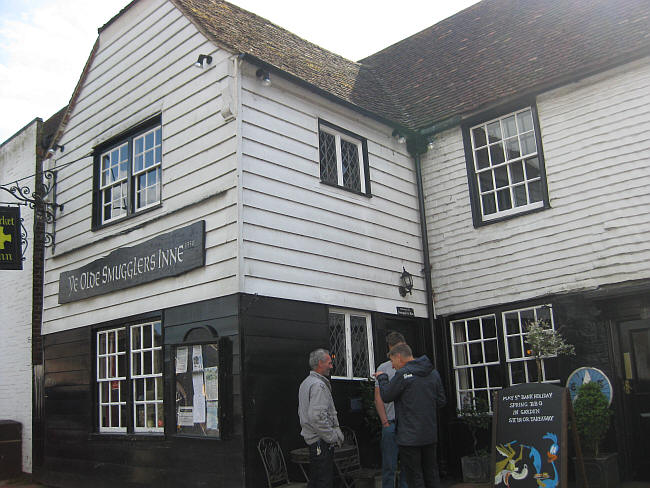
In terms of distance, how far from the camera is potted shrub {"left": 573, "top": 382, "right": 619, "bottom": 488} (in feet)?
26.5

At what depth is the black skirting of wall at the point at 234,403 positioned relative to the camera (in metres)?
8.01

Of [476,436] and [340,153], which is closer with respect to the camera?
[476,436]

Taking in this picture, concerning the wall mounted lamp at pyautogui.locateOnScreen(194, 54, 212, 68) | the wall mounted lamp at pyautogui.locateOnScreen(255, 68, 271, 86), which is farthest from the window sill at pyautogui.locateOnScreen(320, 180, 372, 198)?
the wall mounted lamp at pyautogui.locateOnScreen(194, 54, 212, 68)

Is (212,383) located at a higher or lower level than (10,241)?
lower

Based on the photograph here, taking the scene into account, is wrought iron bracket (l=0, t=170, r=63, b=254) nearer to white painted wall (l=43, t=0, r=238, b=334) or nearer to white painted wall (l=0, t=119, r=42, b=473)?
white painted wall (l=43, t=0, r=238, b=334)

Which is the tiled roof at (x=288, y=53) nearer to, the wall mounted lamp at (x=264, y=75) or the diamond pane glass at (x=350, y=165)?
the wall mounted lamp at (x=264, y=75)

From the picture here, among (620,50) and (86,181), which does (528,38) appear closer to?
(620,50)

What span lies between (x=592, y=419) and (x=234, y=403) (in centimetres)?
450

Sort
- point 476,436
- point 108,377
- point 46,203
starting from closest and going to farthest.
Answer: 1. point 476,436
2. point 108,377
3. point 46,203

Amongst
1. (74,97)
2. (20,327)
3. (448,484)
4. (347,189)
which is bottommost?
(448,484)

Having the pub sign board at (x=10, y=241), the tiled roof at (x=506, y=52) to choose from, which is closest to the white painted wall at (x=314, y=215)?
the tiled roof at (x=506, y=52)

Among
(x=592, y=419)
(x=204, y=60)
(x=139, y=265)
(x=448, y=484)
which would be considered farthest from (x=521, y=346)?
(x=204, y=60)

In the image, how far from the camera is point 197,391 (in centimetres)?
850

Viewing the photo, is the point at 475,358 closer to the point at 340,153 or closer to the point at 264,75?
the point at 340,153
